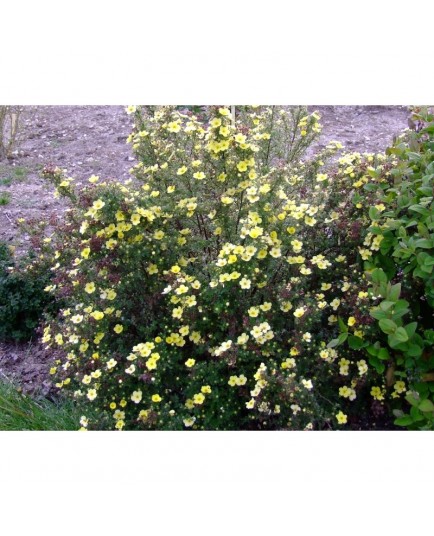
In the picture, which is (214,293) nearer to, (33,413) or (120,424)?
(120,424)

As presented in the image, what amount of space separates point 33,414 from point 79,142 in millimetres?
2768

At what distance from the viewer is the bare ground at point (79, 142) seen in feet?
12.9

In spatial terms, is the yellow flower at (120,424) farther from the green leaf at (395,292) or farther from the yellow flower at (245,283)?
the green leaf at (395,292)

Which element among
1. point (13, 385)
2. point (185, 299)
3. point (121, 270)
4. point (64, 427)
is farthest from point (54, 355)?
point (185, 299)

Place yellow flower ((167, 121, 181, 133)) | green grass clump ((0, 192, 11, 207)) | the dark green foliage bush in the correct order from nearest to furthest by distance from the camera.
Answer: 1. yellow flower ((167, 121, 181, 133))
2. the dark green foliage bush
3. green grass clump ((0, 192, 11, 207))

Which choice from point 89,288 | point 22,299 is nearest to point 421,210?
point 89,288

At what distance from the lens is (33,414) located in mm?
2402

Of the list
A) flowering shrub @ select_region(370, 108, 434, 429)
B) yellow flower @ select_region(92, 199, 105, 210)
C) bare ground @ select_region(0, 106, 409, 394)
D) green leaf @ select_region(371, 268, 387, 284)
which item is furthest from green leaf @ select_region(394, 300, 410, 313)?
bare ground @ select_region(0, 106, 409, 394)

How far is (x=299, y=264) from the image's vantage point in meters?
2.24

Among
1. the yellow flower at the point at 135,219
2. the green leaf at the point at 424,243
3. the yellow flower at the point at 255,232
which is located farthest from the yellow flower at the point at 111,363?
the green leaf at the point at 424,243

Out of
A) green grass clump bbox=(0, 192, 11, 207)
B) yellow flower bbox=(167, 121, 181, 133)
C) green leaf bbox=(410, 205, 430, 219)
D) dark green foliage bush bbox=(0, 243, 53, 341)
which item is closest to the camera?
green leaf bbox=(410, 205, 430, 219)

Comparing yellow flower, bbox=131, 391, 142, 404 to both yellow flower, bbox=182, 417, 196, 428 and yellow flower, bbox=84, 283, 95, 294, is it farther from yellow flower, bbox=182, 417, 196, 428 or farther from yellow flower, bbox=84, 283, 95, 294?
yellow flower, bbox=84, 283, 95, 294

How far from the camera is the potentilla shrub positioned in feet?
6.73

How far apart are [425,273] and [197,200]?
93 cm
